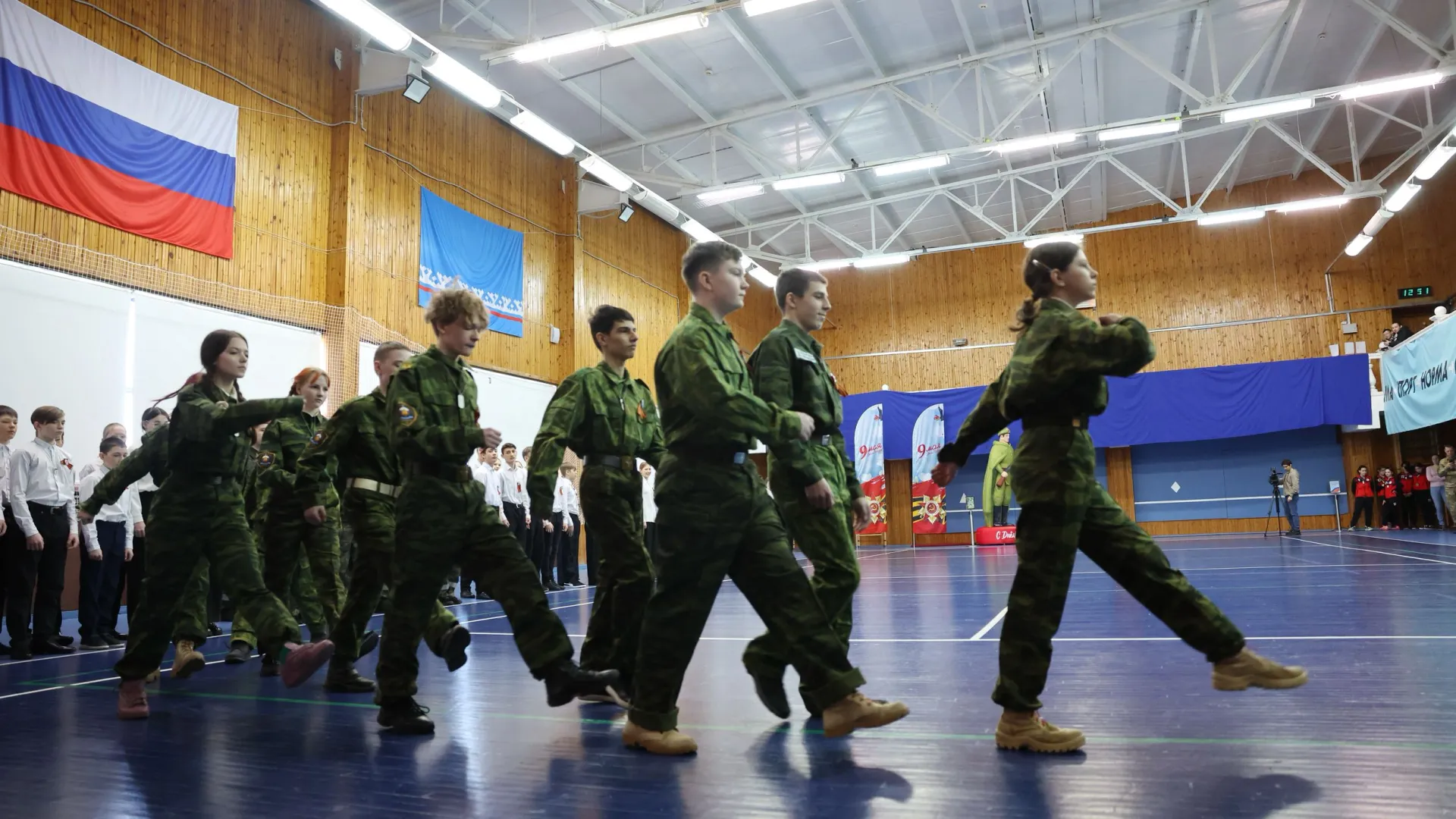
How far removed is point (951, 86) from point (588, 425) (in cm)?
1291

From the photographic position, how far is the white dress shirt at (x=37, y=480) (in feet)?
21.1

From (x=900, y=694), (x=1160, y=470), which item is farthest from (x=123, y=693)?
(x=1160, y=470)

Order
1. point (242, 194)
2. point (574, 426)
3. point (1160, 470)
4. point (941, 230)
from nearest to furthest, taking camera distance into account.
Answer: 1. point (574, 426)
2. point (242, 194)
3. point (1160, 470)
4. point (941, 230)

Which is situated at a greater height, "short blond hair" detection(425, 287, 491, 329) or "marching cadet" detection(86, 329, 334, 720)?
"short blond hair" detection(425, 287, 491, 329)

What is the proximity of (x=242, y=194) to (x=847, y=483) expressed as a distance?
983 cm

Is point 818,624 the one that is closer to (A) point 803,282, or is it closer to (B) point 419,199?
(A) point 803,282

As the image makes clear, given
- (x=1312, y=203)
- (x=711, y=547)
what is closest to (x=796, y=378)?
(x=711, y=547)

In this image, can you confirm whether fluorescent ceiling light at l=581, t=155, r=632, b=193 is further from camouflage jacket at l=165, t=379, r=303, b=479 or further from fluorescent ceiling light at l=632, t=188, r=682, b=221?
camouflage jacket at l=165, t=379, r=303, b=479

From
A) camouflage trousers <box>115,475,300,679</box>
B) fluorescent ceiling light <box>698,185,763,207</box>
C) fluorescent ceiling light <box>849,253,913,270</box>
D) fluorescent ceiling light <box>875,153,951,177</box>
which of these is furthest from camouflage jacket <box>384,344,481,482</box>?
fluorescent ceiling light <box>849,253,913,270</box>

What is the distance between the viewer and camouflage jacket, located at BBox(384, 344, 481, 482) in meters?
3.37

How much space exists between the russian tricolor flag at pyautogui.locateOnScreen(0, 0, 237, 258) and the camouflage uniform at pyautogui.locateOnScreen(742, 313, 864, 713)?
874 cm

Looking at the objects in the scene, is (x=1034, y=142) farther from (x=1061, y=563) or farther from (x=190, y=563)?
(x=190, y=563)

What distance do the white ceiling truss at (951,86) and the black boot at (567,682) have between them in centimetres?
839

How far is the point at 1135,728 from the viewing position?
116 inches
